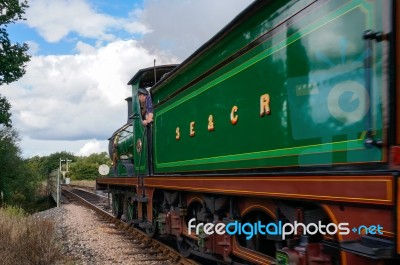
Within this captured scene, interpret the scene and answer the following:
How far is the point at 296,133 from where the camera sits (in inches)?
151

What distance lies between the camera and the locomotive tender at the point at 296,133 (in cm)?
283

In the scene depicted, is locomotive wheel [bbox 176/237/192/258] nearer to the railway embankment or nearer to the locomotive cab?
the railway embankment

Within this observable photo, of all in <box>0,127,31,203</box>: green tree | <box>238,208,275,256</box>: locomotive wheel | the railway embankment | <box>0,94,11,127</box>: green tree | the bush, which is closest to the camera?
<box>238,208,275,256</box>: locomotive wheel

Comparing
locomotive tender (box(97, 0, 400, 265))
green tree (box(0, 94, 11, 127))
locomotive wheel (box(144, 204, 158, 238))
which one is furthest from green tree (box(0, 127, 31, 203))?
locomotive tender (box(97, 0, 400, 265))

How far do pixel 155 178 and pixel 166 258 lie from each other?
1.50 meters

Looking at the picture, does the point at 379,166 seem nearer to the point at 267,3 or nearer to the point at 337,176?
the point at 337,176

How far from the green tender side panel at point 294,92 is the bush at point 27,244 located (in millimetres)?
2949

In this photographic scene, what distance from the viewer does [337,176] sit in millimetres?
3109

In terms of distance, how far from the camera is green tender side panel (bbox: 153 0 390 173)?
3.05 m

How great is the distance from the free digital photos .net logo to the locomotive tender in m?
0.01

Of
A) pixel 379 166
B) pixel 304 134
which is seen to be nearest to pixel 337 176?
pixel 379 166

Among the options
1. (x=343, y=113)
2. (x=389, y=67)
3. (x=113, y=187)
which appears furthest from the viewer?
(x=113, y=187)

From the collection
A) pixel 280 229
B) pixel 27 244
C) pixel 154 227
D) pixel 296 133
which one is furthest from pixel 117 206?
pixel 296 133

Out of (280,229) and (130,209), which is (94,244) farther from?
(280,229)
